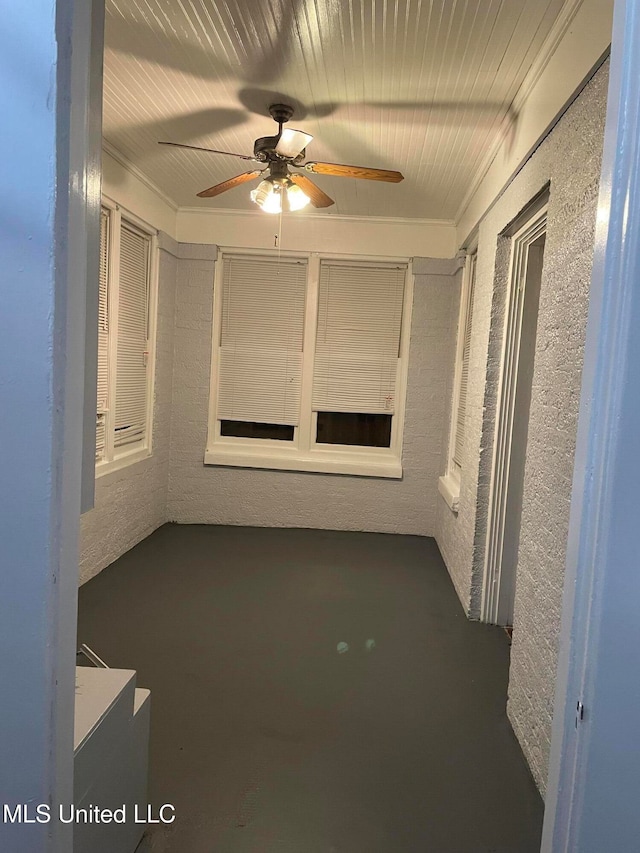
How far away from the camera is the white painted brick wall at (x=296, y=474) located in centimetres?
482

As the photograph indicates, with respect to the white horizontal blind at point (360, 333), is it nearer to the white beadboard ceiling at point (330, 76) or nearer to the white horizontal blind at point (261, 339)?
the white horizontal blind at point (261, 339)

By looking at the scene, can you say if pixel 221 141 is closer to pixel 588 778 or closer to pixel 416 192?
pixel 416 192

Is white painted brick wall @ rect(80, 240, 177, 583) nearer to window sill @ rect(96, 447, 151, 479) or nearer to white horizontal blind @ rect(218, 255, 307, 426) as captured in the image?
window sill @ rect(96, 447, 151, 479)

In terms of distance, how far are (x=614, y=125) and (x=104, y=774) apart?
62.4 inches

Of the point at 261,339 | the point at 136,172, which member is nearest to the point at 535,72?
the point at 136,172

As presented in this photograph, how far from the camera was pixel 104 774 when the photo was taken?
4.24 ft

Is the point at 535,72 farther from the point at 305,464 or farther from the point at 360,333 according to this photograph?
the point at 305,464

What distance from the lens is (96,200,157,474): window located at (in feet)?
12.0

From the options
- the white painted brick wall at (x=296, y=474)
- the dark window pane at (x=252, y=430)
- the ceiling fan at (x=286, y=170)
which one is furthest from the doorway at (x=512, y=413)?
the dark window pane at (x=252, y=430)

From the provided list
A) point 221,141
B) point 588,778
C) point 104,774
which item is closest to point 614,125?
point 588,778

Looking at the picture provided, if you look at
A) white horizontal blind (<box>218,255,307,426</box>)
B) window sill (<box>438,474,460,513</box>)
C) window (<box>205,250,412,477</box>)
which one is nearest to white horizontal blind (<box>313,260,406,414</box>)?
window (<box>205,250,412,477</box>)

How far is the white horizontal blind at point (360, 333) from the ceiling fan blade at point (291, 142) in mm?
2122

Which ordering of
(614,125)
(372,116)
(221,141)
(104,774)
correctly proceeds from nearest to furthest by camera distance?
1. (614,125)
2. (104,774)
3. (372,116)
4. (221,141)

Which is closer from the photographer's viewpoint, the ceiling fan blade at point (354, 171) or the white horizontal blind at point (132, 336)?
the ceiling fan blade at point (354, 171)
